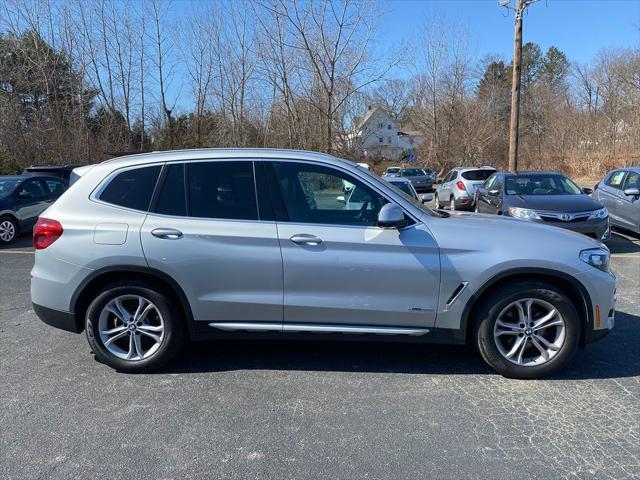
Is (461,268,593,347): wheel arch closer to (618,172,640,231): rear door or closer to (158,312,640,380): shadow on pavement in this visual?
(158,312,640,380): shadow on pavement

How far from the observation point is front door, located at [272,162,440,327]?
12.2ft

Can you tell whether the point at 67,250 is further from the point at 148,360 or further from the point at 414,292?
the point at 414,292

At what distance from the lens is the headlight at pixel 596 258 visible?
3755mm

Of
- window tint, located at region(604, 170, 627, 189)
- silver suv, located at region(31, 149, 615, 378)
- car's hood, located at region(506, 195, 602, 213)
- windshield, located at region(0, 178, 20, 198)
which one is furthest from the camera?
window tint, located at region(604, 170, 627, 189)

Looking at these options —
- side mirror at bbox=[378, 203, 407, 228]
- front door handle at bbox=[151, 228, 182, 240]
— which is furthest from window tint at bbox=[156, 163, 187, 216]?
side mirror at bbox=[378, 203, 407, 228]

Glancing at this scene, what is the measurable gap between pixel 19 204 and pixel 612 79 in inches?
1650

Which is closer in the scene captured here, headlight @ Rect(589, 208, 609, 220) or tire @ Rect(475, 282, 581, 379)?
tire @ Rect(475, 282, 581, 379)

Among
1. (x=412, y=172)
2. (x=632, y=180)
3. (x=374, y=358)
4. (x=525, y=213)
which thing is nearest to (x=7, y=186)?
(x=374, y=358)

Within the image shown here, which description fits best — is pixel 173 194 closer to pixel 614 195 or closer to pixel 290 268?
pixel 290 268

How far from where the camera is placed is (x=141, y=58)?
26.3m

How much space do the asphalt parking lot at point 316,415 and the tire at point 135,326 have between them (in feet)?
0.48

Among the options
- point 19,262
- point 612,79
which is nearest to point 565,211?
point 19,262

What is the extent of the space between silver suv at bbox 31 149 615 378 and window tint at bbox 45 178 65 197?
30.3 feet

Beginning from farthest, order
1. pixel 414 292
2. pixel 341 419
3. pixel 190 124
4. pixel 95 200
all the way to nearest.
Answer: pixel 190 124 < pixel 95 200 < pixel 414 292 < pixel 341 419
